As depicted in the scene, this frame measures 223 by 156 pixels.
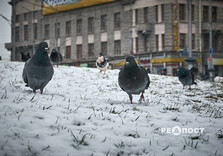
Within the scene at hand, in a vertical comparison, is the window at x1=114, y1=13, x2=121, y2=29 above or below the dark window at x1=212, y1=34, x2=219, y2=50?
above

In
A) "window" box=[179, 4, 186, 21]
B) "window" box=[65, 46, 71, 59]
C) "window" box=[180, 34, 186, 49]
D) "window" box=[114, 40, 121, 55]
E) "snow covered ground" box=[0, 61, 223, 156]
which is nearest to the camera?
"snow covered ground" box=[0, 61, 223, 156]

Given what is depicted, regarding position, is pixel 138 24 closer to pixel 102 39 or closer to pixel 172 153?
pixel 102 39

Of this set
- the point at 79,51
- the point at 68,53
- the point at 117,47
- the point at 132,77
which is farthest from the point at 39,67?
the point at 68,53

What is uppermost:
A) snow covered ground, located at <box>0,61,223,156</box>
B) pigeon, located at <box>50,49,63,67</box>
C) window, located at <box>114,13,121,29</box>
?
window, located at <box>114,13,121,29</box>

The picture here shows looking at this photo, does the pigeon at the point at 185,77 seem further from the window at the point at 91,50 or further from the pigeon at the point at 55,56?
the window at the point at 91,50

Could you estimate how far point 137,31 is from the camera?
32.4 m

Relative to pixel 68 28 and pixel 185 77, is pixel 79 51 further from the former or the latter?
pixel 185 77

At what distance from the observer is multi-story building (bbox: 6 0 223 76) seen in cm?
3080

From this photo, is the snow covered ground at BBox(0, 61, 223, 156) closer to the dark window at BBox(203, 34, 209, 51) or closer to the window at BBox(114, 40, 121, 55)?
the window at BBox(114, 40, 121, 55)

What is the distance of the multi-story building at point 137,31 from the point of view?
101 ft

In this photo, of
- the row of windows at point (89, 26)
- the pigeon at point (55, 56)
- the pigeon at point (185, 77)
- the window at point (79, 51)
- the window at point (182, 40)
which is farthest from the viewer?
the window at point (79, 51)

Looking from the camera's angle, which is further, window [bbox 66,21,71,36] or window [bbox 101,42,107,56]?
window [bbox 66,21,71,36]

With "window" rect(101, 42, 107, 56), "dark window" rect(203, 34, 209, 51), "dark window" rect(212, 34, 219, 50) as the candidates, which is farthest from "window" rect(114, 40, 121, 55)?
"dark window" rect(212, 34, 219, 50)

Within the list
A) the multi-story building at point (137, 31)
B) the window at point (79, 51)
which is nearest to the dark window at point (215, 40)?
the multi-story building at point (137, 31)
